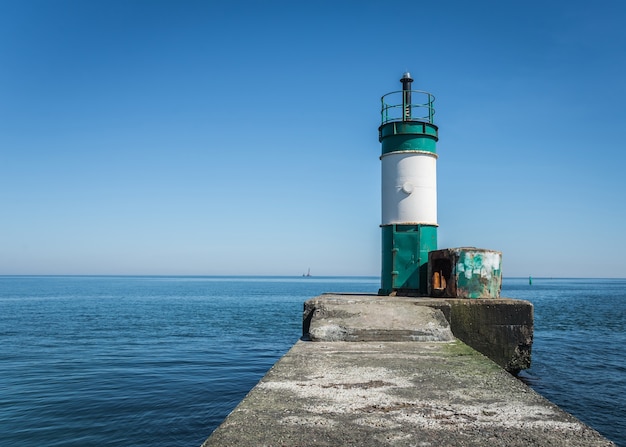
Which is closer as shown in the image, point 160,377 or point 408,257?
point 160,377

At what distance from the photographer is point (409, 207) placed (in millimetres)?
15195

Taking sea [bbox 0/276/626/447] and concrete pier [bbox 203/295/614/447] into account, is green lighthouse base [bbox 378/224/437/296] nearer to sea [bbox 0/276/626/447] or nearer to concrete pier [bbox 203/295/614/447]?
sea [bbox 0/276/626/447]

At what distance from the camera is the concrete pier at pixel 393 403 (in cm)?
438


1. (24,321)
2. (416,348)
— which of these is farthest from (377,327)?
(24,321)

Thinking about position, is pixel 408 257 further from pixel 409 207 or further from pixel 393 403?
pixel 393 403

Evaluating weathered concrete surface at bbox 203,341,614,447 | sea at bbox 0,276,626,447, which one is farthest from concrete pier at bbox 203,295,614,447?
sea at bbox 0,276,626,447

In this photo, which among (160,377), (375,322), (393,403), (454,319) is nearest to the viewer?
(393,403)

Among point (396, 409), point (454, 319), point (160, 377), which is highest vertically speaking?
point (454, 319)

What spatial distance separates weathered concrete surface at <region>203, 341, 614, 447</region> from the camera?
4.35m

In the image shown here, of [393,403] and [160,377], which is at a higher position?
[393,403]

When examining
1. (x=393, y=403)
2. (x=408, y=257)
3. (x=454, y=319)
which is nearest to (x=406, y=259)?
(x=408, y=257)

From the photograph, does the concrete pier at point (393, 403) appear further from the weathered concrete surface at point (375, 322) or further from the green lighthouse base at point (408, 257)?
the green lighthouse base at point (408, 257)

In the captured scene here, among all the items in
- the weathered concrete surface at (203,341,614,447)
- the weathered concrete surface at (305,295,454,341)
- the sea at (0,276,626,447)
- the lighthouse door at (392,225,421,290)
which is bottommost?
the sea at (0,276,626,447)

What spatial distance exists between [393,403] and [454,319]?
6.81 metres
